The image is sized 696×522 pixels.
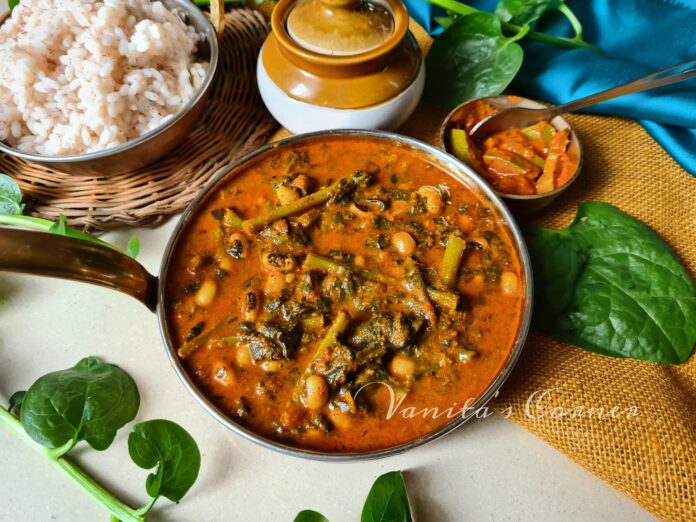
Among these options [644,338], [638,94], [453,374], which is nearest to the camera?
[453,374]

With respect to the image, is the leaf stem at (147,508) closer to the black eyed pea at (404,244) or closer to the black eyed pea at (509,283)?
the black eyed pea at (404,244)

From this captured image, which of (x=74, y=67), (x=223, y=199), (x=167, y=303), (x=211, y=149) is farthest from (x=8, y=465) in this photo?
(x=74, y=67)

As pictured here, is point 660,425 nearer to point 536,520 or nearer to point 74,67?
point 536,520

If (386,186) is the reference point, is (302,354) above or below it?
below

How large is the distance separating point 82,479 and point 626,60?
306 cm

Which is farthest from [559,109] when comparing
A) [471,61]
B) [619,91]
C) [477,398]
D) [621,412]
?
[477,398]

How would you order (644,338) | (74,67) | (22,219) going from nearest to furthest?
(644,338) → (22,219) → (74,67)

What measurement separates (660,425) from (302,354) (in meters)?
1.22

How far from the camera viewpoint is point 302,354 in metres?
1.76

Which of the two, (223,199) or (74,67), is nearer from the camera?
(223,199)

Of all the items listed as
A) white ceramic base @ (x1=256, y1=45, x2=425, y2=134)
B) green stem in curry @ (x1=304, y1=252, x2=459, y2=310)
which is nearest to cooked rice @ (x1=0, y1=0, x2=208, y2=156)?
white ceramic base @ (x1=256, y1=45, x2=425, y2=134)

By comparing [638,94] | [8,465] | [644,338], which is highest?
[638,94]

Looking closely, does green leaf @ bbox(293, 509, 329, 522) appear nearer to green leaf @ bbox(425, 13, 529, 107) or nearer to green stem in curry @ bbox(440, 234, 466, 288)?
green stem in curry @ bbox(440, 234, 466, 288)

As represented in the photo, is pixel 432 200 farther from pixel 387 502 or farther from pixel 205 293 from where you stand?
pixel 387 502
